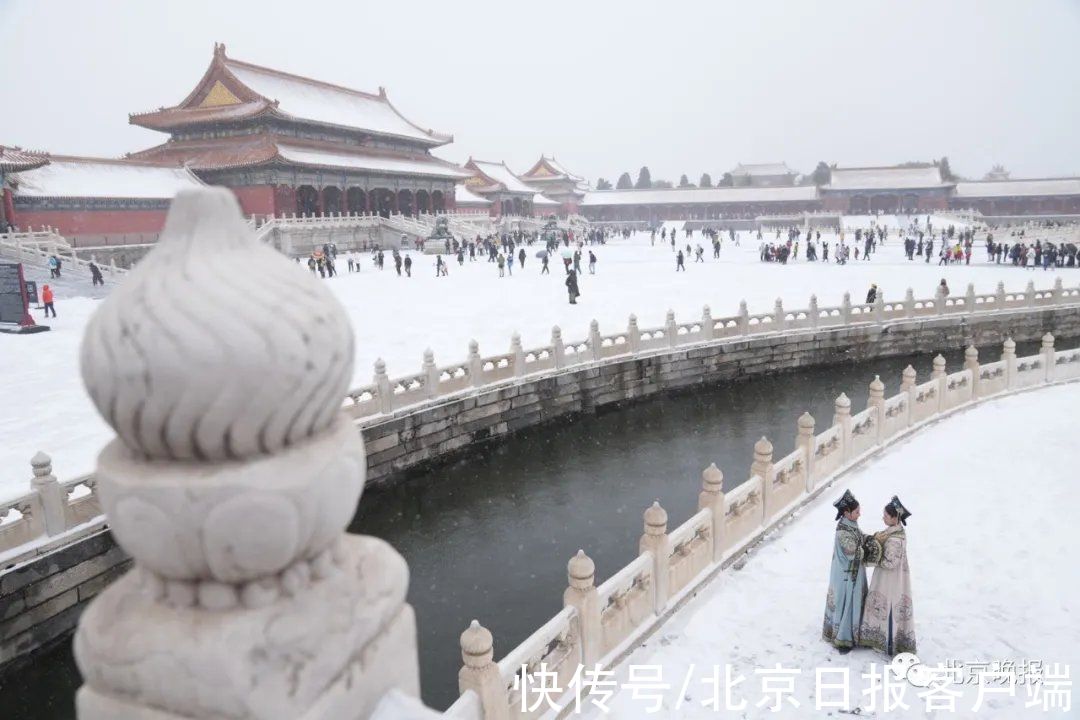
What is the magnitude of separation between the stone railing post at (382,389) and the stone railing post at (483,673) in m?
8.15

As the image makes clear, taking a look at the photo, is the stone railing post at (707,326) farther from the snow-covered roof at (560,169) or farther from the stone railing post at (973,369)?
the snow-covered roof at (560,169)

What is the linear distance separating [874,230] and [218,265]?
50.5 metres

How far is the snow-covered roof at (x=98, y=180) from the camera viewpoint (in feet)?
93.7

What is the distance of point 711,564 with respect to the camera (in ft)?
22.1

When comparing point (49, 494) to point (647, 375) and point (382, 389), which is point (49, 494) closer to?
point (382, 389)

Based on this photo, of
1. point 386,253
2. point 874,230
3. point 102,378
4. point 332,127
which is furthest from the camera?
point 874,230

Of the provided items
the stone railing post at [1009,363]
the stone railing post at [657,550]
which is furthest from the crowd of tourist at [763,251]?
the stone railing post at [657,550]

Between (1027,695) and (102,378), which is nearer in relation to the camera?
(102,378)

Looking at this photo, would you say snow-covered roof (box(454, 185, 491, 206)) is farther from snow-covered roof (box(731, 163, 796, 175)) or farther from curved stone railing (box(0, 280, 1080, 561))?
snow-covered roof (box(731, 163, 796, 175))

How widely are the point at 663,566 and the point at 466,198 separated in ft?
166

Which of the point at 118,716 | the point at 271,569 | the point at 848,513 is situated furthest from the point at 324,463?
the point at 848,513

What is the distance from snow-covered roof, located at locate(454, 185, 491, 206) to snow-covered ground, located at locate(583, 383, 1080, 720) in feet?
154

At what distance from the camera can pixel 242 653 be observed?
1.58m

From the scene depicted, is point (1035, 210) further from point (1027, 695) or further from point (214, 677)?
point (214, 677)
